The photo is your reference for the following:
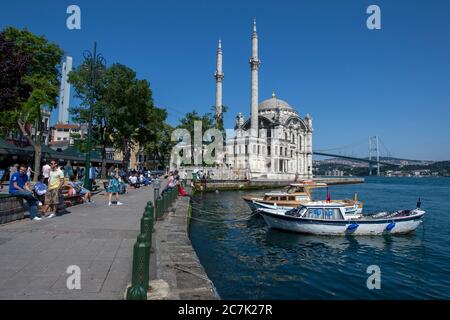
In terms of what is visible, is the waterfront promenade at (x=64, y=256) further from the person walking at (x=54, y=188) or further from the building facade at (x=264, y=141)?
the building facade at (x=264, y=141)

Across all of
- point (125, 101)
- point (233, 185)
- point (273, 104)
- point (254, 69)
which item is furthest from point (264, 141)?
point (125, 101)

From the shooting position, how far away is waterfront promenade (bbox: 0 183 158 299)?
498 cm

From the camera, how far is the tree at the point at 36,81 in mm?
24062

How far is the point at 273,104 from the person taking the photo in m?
99.0

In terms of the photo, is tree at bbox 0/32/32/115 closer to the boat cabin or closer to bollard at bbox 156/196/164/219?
bollard at bbox 156/196/164/219

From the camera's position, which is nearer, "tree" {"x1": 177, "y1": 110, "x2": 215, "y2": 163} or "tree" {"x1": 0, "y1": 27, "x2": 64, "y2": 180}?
"tree" {"x1": 0, "y1": 27, "x2": 64, "y2": 180}

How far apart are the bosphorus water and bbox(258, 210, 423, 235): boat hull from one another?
15.0 inches

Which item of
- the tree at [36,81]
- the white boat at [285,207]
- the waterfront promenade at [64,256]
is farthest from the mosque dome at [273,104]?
the waterfront promenade at [64,256]

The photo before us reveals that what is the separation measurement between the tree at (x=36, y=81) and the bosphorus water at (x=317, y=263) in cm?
1510

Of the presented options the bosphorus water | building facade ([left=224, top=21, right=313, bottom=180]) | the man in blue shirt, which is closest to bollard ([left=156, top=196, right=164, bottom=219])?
the bosphorus water

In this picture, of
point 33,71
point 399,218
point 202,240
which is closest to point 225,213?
Answer: point 202,240

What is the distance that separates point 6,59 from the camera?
15.5 metres

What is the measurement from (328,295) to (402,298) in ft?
6.80
